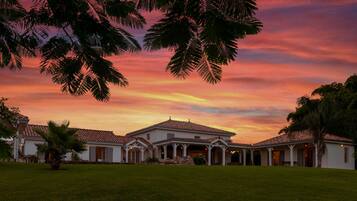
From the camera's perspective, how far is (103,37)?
8.37 ft

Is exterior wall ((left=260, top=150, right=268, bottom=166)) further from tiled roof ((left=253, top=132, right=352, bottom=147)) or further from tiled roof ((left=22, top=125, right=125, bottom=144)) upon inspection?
tiled roof ((left=22, top=125, right=125, bottom=144))

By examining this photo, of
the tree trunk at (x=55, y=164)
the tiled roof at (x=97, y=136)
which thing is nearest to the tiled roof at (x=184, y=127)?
the tiled roof at (x=97, y=136)

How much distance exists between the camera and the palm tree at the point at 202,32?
1944 millimetres

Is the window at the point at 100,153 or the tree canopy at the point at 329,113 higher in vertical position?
the tree canopy at the point at 329,113

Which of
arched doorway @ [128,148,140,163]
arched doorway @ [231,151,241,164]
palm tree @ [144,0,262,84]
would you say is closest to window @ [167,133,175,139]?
arched doorway @ [128,148,140,163]

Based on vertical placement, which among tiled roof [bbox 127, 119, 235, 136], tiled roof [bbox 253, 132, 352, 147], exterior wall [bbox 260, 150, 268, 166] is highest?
tiled roof [bbox 127, 119, 235, 136]

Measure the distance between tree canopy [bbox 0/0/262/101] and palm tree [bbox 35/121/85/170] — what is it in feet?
84.6

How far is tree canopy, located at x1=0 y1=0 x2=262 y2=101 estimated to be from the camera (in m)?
2.05

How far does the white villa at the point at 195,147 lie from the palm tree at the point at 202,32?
46695 mm

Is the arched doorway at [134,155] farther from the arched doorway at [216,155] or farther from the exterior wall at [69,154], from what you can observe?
the arched doorway at [216,155]

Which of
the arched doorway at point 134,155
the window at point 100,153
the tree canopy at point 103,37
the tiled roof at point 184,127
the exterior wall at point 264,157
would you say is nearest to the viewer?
the tree canopy at point 103,37

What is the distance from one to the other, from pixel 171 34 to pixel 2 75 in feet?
4.12

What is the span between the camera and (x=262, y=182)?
70.6ft

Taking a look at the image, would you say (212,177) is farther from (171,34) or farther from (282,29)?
(171,34)
